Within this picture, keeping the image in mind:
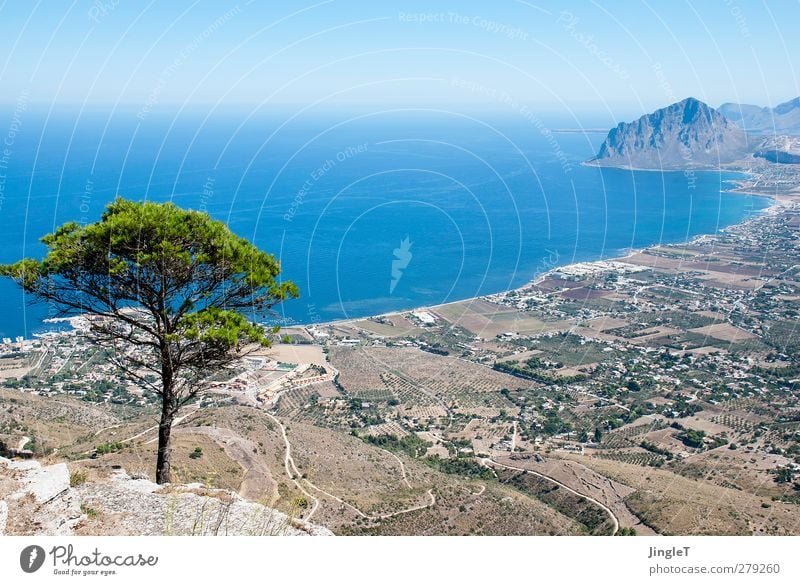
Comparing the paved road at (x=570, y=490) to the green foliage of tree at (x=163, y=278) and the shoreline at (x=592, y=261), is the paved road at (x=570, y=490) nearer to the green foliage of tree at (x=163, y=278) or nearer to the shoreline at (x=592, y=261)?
the shoreline at (x=592, y=261)

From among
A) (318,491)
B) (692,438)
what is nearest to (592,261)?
(692,438)

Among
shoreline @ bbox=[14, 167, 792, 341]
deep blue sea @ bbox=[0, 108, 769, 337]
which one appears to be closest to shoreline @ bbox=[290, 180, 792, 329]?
shoreline @ bbox=[14, 167, 792, 341]

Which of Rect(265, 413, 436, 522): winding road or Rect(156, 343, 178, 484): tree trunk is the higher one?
Rect(156, 343, 178, 484): tree trunk

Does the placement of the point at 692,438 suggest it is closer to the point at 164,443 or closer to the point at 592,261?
the point at 164,443

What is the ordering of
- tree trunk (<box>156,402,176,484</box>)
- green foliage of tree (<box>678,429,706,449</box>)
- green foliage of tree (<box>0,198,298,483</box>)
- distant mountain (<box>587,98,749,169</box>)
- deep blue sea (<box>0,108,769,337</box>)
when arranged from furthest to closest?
distant mountain (<box>587,98,749,169</box>)
deep blue sea (<box>0,108,769,337</box>)
green foliage of tree (<box>678,429,706,449</box>)
tree trunk (<box>156,402,176,484</box>)
green foliage of tree (<box>0,198,298,483</box>)

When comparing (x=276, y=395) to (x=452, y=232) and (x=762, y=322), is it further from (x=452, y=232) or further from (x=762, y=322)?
(x=452, y=232)

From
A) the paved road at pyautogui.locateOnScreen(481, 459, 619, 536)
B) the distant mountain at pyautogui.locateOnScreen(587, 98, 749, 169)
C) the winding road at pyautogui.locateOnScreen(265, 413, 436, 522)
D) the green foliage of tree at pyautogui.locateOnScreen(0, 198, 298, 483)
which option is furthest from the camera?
the distant mountain at pyautogui.locateOnScreen(587, 98, 749, 169)

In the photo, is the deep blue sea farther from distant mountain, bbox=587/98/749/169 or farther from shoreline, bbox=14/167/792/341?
distant mountain, bbox=587/98/749/169

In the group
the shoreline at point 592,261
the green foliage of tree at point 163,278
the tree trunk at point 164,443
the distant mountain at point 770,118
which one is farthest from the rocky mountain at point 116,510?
the distant mountain at point 770,118
